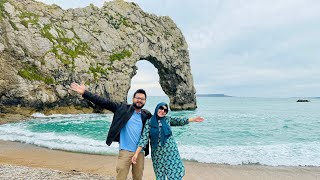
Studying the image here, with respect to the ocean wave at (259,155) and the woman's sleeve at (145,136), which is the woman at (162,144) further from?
the ocean wave at (259,155)

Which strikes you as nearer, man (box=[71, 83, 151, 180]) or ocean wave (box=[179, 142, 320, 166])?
man (box=[71, 83, 151, 180])

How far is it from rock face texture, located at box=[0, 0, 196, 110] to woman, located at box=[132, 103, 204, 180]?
135 feet

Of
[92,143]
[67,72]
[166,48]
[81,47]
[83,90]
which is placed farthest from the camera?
[166,48]

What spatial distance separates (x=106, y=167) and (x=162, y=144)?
697 centimetres

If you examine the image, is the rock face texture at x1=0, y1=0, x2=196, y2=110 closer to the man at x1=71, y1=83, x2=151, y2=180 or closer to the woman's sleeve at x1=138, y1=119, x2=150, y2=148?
the man at x1=71, y1=83, x2=151, y2=180

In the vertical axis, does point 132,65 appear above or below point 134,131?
above

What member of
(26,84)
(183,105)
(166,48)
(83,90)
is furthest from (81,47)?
(83,90)

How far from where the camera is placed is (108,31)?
59906 mm

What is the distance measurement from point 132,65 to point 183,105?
19.4 meters

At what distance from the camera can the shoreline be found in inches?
438

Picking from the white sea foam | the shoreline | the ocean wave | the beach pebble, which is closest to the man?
the beach pebble

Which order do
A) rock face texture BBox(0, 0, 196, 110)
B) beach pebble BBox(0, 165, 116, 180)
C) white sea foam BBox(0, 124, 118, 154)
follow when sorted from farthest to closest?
rock face texture BBox(0, 0, 196, 110)
white sea foam BBox(0, 124, 118, 154)
beach pebble BBox(0, 165, 116, 180)

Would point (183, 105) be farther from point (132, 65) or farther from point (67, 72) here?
point (67, 72)

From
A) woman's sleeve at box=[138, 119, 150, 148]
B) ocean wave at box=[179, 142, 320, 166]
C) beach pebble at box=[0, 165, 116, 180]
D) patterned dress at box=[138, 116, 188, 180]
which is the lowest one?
ocean wave at box=[179, 142, 320, 166]
